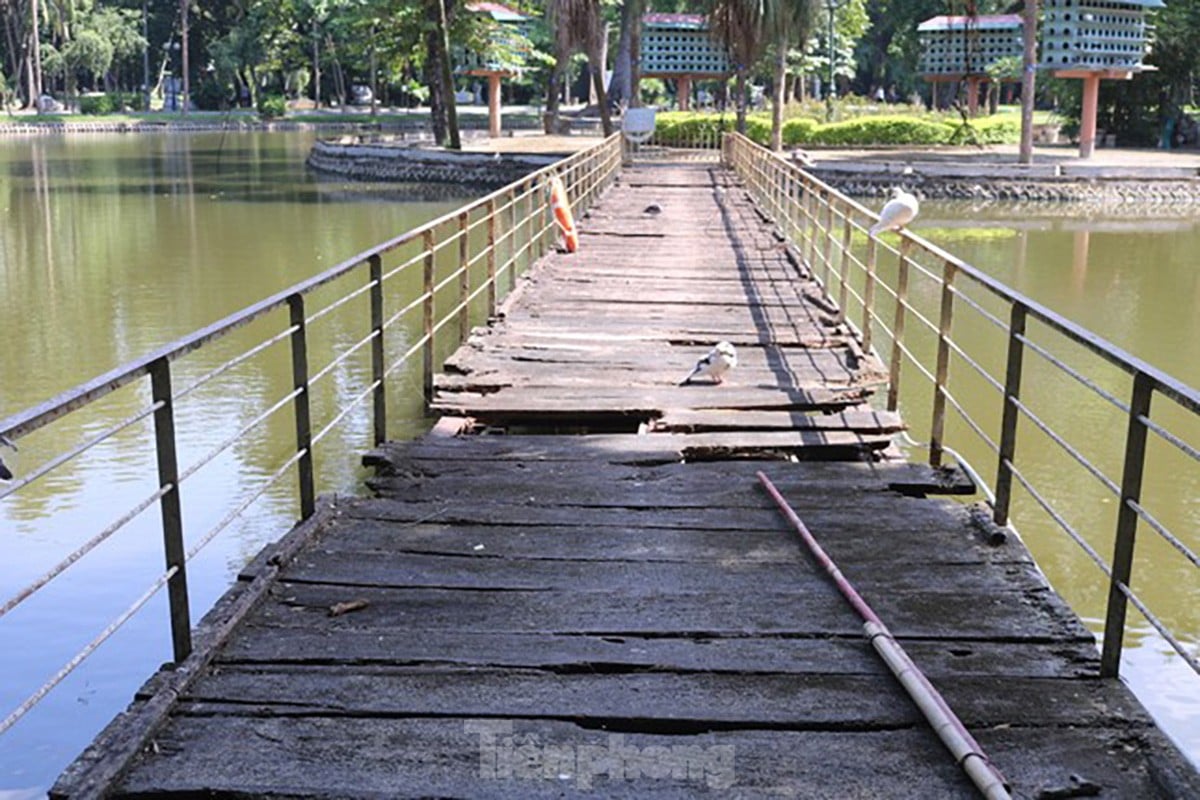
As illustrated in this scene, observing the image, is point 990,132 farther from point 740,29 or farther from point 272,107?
point 272,107

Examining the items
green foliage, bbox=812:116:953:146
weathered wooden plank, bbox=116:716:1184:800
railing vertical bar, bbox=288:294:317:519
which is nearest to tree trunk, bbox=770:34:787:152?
green foliage, bbox=812:116:953:146

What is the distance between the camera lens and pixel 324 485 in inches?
345

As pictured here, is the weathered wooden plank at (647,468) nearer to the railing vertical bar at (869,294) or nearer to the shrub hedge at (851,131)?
the railing vertical bar at (869,294)

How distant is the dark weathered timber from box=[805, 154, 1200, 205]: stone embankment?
25.9 m

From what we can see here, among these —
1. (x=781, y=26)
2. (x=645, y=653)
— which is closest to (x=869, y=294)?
(x=645, y=653)

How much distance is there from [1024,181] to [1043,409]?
70.9 ft

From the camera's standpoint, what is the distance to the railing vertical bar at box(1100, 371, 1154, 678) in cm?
331

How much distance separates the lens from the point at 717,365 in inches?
293

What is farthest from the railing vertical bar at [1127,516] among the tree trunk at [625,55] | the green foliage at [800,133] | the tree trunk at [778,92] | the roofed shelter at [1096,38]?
the green foliage at [800,133]

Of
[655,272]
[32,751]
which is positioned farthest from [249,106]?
[32,751]

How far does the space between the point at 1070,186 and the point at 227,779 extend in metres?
30.5

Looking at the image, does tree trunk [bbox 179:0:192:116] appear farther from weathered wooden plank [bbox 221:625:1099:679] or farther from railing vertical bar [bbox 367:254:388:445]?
weathered wooden plank [bbox 221:625:1099:679]

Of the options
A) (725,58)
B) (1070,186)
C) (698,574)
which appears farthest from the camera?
(725,58)

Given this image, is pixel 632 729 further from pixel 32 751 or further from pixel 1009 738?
pixel 32 751
